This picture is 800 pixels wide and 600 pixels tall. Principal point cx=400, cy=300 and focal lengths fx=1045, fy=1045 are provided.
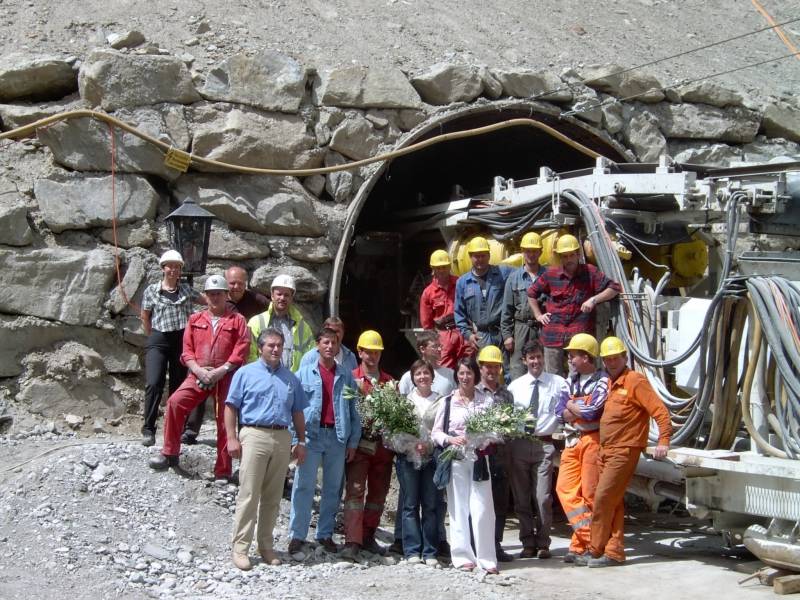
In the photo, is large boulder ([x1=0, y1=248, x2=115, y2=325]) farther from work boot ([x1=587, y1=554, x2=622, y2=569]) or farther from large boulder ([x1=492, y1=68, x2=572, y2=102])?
work boot ([x1=587, y1=554, x2=622, y2=569])

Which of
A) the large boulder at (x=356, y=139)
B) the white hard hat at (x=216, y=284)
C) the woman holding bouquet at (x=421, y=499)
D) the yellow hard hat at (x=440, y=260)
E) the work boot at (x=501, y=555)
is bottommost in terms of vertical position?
the work boot at (x=501, y=555)

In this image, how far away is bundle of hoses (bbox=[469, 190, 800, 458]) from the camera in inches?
253

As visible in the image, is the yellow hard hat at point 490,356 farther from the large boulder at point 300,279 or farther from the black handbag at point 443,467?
the large boulder at point 300,279

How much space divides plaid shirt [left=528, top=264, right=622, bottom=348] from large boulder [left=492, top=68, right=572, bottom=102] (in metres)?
3.35

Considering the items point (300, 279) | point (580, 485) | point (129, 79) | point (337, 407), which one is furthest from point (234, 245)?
point (580, 485)

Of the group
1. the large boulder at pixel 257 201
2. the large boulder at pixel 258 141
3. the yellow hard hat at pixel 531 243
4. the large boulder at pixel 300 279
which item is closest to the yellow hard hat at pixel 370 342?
the yellow hard hat at pixel 531 243

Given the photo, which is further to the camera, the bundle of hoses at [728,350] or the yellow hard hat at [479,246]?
the yellow hard hat at [479,246]

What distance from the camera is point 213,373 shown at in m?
7.11

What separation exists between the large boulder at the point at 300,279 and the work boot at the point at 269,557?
11.2 feet

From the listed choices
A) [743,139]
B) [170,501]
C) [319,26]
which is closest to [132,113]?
[319,26]

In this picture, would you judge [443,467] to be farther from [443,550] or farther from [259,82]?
[259,82]

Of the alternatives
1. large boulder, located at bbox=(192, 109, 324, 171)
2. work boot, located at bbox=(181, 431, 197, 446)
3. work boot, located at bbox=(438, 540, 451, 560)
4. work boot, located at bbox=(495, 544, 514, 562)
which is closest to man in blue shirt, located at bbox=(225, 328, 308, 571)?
work boot, located at bbox=(438, 540, 451, 560)

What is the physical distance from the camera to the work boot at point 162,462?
23.4ft

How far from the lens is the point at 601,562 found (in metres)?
6.78
